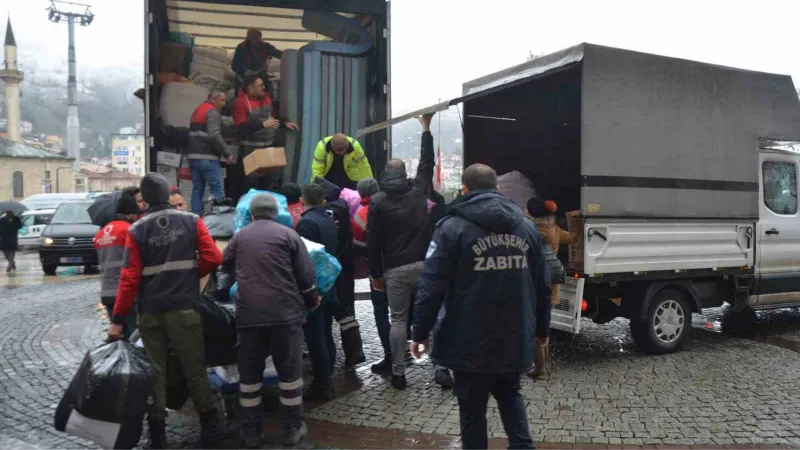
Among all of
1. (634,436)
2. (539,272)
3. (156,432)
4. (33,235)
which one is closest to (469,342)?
(539,272)

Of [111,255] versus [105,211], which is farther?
[105,211]

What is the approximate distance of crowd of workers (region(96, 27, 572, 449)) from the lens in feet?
11.2

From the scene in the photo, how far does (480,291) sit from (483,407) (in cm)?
64

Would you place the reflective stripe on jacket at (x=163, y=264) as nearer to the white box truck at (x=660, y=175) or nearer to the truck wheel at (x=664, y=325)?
the white box truck at (x=660, y=175)

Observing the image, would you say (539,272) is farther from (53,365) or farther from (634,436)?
(53,365)

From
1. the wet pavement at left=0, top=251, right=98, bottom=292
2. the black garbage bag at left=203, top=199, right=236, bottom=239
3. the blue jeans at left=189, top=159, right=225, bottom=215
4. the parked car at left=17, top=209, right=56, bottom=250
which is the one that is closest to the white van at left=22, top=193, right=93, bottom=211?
the parked car at left=17, top=209, right=56, bottom=250

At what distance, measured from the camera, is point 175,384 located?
4422mm


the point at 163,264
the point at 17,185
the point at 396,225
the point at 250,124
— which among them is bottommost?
the point at 163,264

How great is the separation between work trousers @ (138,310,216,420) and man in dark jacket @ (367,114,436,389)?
5.87ft

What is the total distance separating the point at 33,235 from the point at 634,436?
94.1 feet

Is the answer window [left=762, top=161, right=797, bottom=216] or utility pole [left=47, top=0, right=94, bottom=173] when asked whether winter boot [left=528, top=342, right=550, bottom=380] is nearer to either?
window [left=762, top=161, right=797, bottom=216]

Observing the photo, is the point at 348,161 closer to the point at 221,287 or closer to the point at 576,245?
the point at 576,245

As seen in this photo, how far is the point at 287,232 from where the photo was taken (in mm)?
4461

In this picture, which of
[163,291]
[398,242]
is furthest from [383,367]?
[163,291]
